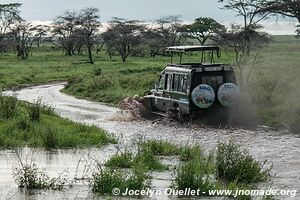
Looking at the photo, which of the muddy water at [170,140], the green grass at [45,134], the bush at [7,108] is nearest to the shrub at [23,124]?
the green grass at [45,134]

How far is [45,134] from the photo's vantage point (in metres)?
14.5

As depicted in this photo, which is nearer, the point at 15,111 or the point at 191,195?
→ the point at 191,195

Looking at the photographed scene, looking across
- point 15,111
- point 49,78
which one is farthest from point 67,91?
point 15,111

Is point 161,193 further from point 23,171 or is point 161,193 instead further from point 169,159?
point 169,159

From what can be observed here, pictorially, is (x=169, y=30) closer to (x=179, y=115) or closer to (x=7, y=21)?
(x=7, y=21)

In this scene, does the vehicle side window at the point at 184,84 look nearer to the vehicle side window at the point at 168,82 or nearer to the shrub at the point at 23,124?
the vehicle side window at the point at 168,82

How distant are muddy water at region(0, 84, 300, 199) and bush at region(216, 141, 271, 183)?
35 centimetres

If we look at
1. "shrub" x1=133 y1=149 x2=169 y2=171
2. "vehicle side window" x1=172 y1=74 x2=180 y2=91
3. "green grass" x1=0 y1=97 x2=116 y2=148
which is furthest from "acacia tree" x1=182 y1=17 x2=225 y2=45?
"shrub" x1=133 y1=149 x2=169 y2=171

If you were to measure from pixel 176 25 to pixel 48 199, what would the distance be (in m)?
79.8

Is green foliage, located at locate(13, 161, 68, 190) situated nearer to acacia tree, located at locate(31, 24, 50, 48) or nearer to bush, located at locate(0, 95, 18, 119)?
bush, located at locate(0, 95, 18, 119)

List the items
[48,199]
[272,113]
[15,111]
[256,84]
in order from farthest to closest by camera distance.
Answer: [256,84]
[272,113]
[15,111]
[48,199]

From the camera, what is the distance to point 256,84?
24.8 metres

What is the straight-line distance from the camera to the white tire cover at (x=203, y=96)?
18.8m

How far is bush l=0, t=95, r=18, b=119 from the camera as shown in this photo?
59.4 ft
